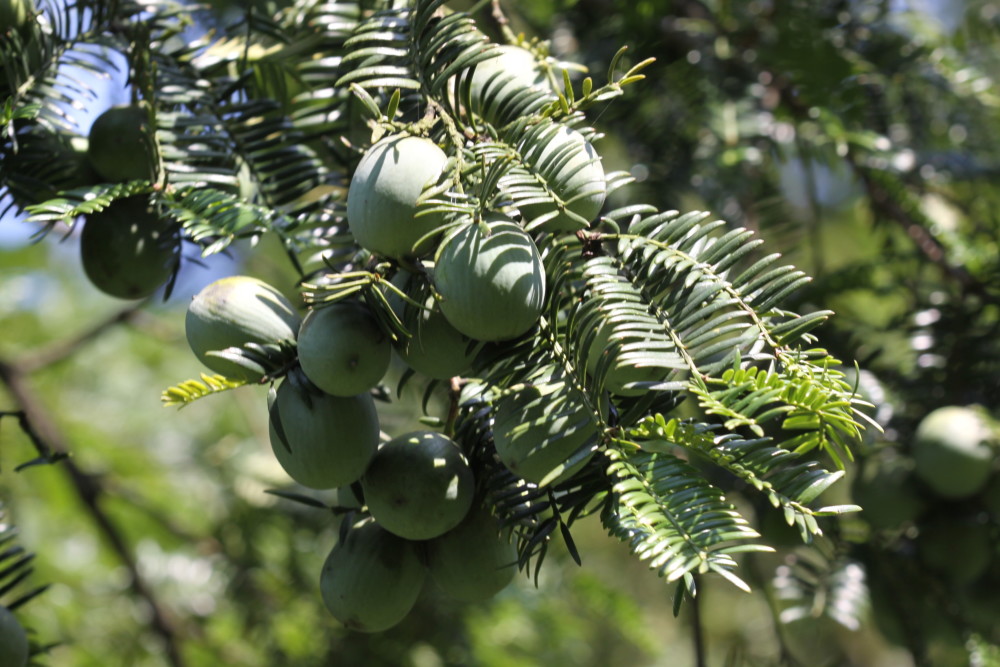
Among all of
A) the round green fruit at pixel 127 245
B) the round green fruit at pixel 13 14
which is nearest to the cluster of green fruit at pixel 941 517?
the round green fruit at pixel 127 245

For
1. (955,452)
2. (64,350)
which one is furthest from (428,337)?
(64,350)

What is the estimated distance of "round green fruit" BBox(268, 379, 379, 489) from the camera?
2.09 feet

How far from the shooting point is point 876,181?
1421 millimetres

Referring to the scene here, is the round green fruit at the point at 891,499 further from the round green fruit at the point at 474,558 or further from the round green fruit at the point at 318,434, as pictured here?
the round green fruit at the point at 318,434

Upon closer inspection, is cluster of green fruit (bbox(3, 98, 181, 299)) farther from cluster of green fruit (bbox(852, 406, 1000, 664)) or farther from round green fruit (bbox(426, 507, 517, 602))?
cluster of green fruit (bbox(852, 406, 1000, 664))

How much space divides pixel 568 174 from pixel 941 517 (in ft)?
2.96

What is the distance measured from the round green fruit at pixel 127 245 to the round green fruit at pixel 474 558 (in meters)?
0.38

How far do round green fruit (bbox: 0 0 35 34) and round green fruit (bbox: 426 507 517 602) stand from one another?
23.5 inches

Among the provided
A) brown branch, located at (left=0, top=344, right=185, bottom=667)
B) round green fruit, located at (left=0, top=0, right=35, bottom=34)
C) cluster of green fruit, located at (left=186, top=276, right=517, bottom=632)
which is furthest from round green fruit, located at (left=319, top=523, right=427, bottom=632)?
brown branch, located at (left=0, top=344, right=185, bottom=667)

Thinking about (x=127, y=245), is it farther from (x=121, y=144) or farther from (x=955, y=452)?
(x=955, y=452)

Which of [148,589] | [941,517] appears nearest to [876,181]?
[941,517]

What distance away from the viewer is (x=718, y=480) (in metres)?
1.18

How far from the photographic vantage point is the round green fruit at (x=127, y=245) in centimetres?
83

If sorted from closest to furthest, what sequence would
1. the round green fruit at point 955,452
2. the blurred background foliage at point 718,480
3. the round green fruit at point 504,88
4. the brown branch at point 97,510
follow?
the round green fruit at point 504,88
the round green fruit at point 955,452
the blurred background foliage at point 718,480
the brown branch at point 97,510
